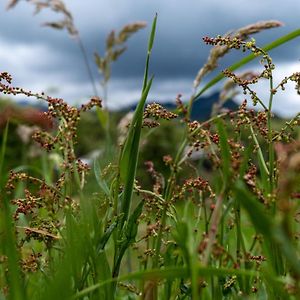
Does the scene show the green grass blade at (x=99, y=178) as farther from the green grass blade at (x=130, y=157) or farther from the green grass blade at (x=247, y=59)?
the green grass blade at (x=247, y=59)

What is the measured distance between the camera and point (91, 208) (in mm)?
1450

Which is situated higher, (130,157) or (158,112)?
(158,112)

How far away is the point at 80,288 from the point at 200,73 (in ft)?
6.69

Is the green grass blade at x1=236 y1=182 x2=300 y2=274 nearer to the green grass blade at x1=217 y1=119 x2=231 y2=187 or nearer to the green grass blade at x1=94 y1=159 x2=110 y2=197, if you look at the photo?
the green grass blade at x1=217 y1=119 x2=231 y2=187

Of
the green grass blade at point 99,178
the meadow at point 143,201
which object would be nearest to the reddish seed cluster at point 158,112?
the meadow at point 143,201

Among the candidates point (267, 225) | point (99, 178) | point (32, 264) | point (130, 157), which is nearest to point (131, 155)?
point (130, 157)

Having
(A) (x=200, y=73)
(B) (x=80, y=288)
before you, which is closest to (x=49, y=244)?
(B) (x=80, y=288)

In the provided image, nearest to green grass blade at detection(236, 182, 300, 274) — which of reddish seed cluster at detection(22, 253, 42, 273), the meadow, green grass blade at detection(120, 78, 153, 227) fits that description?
the meadow

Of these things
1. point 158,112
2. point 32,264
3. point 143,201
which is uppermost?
point 158,112

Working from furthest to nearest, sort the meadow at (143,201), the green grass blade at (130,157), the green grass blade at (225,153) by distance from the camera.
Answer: the green grass blade at (130,157), the meadow at (143,201), the green grass blade at (225,153)

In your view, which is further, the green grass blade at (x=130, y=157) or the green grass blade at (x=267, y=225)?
the green grass blade at (x=130, y=157)

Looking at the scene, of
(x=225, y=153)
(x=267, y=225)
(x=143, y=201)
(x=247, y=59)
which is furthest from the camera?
(x=247, y=59)

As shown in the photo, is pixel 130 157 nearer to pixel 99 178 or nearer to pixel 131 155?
pixel 131 155

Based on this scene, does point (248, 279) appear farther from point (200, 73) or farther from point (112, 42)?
point (112, 42)
